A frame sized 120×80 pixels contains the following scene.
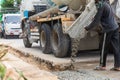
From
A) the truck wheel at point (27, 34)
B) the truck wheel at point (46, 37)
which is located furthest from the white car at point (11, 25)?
the truck wheel at point (46, 37)

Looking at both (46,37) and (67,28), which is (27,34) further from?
(67,28)

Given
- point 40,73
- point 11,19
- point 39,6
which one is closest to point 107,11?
point 40,73

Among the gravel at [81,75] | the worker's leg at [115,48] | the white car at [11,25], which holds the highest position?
the worker's leg at [115,48]

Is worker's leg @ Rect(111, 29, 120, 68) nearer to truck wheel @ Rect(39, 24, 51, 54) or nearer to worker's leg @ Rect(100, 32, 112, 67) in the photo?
worker's leg @ Rect(100, 32, 112, 67)

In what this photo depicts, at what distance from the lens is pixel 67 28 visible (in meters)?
9.66

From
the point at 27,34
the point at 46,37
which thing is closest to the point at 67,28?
the point at 46,37

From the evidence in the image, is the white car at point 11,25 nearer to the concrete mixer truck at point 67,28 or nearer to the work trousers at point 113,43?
the concrete mixer truck at point 67,28

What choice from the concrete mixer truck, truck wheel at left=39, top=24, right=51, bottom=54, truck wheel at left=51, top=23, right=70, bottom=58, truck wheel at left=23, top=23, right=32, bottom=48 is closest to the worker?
the concrete mixer truck

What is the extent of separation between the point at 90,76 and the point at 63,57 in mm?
3422

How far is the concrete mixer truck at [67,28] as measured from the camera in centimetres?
912

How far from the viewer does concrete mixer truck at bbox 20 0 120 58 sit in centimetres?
912

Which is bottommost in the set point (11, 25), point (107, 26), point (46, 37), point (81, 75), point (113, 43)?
point (11, 25)

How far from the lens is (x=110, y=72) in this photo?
785 cm

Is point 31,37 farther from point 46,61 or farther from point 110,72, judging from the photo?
point 110,72
